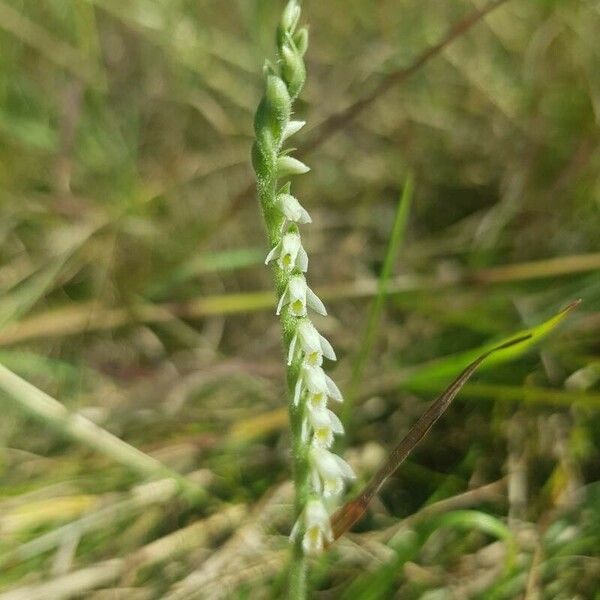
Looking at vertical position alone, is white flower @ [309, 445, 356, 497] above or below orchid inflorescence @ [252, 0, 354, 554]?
below

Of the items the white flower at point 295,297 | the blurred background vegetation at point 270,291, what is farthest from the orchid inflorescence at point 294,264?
the blurred background vegetation at point 270,291

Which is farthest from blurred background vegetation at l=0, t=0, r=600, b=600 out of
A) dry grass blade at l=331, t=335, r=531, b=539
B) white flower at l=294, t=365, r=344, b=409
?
white flower at l=294, t=365, r=344, b=409

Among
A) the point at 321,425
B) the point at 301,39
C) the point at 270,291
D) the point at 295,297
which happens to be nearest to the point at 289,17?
the point at 301,39

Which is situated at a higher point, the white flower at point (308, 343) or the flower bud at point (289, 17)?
the flower bud at point (289, 17)

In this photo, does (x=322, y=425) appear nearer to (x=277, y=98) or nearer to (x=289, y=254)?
(x=289, y=254)

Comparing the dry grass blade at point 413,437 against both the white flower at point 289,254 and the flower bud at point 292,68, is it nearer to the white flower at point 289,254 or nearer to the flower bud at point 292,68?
the white flower at point 289,254

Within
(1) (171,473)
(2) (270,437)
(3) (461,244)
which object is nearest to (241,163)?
(3) (461,244)

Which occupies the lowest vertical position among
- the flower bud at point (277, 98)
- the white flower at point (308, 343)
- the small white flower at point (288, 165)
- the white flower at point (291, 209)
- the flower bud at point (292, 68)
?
the white flower at point (308, 343)

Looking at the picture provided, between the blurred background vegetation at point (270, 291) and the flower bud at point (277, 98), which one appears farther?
the blurred background vegetation at point (270, 291)

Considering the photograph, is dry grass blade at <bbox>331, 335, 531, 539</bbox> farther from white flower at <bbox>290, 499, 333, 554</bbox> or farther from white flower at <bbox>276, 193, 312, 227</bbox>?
white flower at <bbox>276, 193, 312, 227</bbox>
